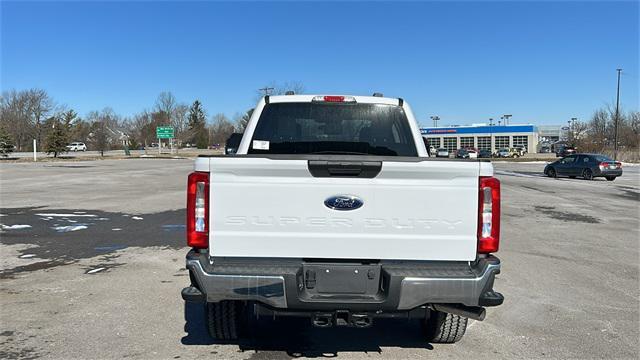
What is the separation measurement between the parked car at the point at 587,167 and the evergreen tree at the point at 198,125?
8329 centimetres

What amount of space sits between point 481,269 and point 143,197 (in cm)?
1444

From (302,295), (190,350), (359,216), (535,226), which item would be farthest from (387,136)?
(535,226)

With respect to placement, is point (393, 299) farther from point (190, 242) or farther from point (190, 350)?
point (190, 350)

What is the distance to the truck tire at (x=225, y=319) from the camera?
381 centimetres

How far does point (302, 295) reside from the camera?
A: 3.21m

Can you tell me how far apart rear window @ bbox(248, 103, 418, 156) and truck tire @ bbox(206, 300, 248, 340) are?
167cm

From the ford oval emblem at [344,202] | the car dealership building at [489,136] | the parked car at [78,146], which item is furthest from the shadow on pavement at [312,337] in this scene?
the car dealership building at [489,136]

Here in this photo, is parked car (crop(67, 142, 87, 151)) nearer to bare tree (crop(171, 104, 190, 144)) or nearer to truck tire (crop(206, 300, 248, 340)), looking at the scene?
bare tree (crop(171, 104, 190, 144))

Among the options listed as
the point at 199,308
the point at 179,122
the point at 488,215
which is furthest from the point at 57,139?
the point at 488,215

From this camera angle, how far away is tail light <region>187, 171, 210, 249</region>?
328cm

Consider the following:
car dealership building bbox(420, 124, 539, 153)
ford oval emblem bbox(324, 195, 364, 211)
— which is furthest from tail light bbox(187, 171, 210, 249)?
car dealership building bbox(420, 124, 539, 153)

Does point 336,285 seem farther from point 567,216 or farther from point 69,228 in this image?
point 567,216

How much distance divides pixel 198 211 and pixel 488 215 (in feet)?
6.39

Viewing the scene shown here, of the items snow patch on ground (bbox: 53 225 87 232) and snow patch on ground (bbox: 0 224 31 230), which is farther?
snow patch on ground (bbox: 0 224 31 230)
